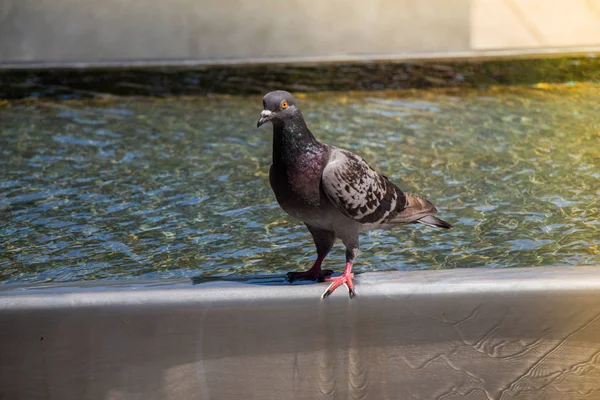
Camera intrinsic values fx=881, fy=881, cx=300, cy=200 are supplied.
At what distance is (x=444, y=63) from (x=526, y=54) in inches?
30.1

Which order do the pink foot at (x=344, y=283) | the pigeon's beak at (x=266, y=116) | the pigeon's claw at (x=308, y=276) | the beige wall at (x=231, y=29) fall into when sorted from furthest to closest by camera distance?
1. the beige wall at (x=231, y=29)
2. the pigeon's claw at (x=308, y=276)
3. the pink foot at (x=344, y=283)
4. the pigeon's beak at (x=266, y=116)

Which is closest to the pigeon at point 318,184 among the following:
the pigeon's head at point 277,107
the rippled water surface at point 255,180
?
the pigeon's head at point 277,107

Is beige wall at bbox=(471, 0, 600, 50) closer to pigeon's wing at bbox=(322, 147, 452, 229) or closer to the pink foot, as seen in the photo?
pigeon's wing at bbox=(322, 147, 452, 229)

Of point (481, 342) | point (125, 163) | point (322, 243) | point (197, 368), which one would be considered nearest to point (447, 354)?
point (481, 342)

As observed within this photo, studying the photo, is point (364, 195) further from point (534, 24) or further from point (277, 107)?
point (534, 24)

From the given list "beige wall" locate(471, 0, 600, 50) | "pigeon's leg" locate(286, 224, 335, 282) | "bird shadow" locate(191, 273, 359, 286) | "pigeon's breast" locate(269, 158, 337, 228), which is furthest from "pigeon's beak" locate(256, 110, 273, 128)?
"beige wall" locate(471, 0, 600, 50)

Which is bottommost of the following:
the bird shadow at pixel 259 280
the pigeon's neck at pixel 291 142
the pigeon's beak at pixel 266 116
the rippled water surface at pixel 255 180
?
the rippled water surface at pixel 255 180

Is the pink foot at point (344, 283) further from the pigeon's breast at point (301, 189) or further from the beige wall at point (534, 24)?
the beige wall at point (534, 24)

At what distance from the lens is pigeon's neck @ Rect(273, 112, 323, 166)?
124 inches

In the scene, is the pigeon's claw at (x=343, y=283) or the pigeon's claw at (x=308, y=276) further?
the pigeon's claw at (x=308, y=276)

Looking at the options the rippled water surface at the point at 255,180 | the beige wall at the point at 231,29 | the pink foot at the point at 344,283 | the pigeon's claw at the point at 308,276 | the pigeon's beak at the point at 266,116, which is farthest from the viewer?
the beige wall at the point at 231,29

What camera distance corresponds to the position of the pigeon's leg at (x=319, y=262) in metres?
3.40

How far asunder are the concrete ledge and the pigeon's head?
63cm

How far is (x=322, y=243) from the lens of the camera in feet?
11.5
